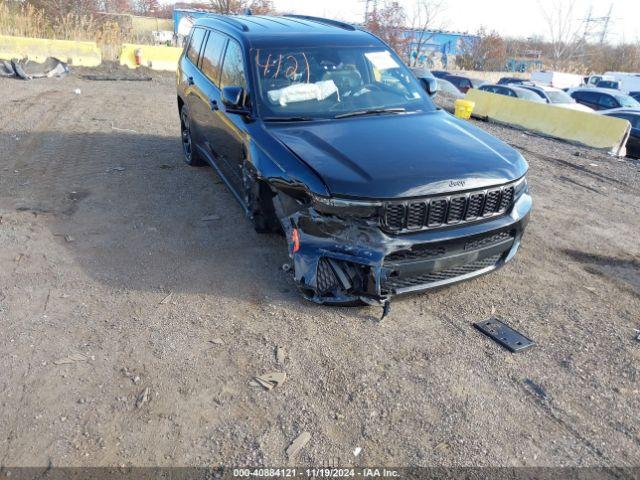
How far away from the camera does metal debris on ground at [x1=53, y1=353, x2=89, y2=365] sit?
3.25m

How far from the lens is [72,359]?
329cm

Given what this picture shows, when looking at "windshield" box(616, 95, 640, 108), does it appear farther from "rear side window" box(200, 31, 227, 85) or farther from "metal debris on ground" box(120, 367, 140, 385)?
"metal debris on ground" box(120, 367, 140, 385)

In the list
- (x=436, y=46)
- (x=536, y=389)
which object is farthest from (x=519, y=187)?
(x=436, y=46)

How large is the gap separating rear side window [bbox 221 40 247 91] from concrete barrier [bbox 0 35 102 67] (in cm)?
1467

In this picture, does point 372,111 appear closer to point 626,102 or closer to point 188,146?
point 188,146

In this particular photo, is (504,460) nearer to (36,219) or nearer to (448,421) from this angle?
(448,421)

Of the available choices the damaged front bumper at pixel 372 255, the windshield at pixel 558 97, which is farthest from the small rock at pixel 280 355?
the windshield at pixel 558 97

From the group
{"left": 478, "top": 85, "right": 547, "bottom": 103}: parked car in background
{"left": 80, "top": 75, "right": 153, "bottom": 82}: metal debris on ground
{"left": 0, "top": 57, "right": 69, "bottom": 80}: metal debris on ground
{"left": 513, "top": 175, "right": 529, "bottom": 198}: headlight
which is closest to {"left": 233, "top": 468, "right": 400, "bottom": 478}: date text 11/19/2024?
{"left": 513, "top": 175, "right": 529, "bottom": 198}: headlight

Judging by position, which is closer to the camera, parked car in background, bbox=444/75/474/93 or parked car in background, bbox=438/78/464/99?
parked car in background, bbox=438/78/464/99

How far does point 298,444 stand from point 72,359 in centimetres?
163

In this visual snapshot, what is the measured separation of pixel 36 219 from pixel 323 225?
354 centimetres

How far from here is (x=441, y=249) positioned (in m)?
3.64

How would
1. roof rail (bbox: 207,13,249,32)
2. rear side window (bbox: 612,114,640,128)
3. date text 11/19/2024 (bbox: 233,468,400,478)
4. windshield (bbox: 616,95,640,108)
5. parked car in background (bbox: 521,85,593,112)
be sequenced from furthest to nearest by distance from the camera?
windshield (bbox: 616,95,640,108) → parked car in background (bbox: 521,85,593,112) → rear side window (bbox: 612,114,640,128) → roof rail (bbox: 207,13,249,32) → date text 11/19/2024 (bbox: 233,468,400,478)

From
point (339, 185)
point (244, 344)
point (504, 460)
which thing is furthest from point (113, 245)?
point (504, 460)
